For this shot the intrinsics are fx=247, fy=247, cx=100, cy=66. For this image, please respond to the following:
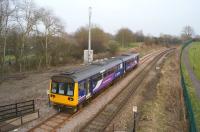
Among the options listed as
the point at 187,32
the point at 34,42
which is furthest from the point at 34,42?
the point at 187,32

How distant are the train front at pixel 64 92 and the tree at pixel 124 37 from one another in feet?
204

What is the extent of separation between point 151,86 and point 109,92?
18.4 ft

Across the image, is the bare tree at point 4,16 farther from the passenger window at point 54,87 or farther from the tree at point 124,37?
the tree at point 124,37

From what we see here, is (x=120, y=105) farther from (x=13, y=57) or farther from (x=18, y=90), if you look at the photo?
(x=13, y=57)

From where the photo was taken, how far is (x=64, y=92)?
17750 mm

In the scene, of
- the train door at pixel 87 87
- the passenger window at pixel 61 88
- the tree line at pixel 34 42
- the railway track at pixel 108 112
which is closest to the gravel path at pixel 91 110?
the railway track at pixel 108 112

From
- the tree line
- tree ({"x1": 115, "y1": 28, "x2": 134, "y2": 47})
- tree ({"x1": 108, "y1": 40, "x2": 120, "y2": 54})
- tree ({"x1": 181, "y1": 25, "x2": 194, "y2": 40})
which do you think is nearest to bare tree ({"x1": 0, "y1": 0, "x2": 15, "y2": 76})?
the tree line

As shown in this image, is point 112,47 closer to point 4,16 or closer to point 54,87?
point 4,16

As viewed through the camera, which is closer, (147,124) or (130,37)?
(147,124)

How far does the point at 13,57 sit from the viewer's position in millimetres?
40750

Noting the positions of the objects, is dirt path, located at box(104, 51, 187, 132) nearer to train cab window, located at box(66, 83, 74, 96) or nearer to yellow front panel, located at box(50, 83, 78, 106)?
yellow front panel, located at box(50, 83, 78, 106)

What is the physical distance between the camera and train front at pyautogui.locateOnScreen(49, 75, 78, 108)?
1738 cm

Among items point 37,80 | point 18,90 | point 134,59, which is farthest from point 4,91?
point 134,59

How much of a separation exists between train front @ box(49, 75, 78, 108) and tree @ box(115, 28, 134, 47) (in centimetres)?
6225
